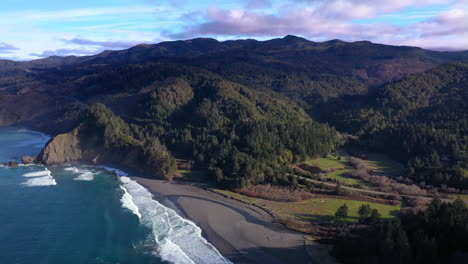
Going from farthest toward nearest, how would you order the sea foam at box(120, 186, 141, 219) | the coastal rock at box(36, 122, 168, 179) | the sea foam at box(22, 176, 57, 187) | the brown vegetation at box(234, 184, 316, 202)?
the coastal rock at box(36, 122, 168, 179)
the sea foam at box(22, 176, 57, 187)
the brown vegetation at box(234, 184, 316, 202)
the sea foam at box(120, 186, 141, 219)

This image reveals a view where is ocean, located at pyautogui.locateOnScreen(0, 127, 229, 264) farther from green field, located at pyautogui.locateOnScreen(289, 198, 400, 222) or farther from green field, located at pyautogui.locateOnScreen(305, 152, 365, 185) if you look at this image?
green field, located at pyautogui.locateOnScreen(305, 152, 365, 185)

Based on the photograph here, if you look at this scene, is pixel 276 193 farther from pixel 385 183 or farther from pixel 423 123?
pixel 423 123

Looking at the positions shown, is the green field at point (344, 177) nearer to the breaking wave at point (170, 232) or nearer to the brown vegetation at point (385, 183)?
the brown vegetation at point (385, 183)

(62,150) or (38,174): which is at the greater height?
(62,150)

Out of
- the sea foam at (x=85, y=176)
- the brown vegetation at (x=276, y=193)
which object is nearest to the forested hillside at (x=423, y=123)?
the brown vegetation at (x=276, y=193)

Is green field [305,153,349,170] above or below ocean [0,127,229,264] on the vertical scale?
above

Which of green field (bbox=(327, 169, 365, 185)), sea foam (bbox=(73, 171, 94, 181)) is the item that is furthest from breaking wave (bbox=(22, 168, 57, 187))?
green field (bbox=(327, 169, 365, 185))

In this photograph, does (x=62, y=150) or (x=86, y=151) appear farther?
(x=86, y=151)

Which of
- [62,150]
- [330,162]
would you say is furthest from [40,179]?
[330,162]
